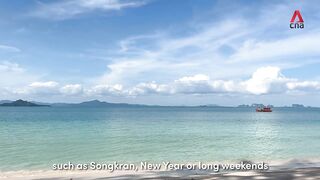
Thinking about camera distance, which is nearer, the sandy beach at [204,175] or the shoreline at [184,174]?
the sandy beach at [204,175]

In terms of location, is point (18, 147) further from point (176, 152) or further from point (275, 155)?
point (275, 155)

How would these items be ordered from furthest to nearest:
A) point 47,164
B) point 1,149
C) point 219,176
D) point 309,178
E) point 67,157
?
point 1,149, point 67,157, point 47,164, point 219,176, point 309,178

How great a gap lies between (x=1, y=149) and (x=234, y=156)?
868 inches

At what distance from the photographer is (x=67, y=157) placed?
100 feet

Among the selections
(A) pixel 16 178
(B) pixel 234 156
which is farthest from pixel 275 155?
(A) pixel 16 178

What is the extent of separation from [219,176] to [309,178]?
408 centimetres

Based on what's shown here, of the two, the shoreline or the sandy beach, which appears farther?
the shoreline

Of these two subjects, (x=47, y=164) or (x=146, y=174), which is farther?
(x=47, y=164)

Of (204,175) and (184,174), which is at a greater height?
(204,175)

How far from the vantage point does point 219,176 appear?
18078 mm

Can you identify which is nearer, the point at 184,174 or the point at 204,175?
the point at 204,175

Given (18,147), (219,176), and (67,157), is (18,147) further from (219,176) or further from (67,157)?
(219,176)

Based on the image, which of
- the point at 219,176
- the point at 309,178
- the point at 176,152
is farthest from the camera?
the point at 176,152

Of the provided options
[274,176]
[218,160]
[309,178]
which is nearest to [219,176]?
[274,176]
